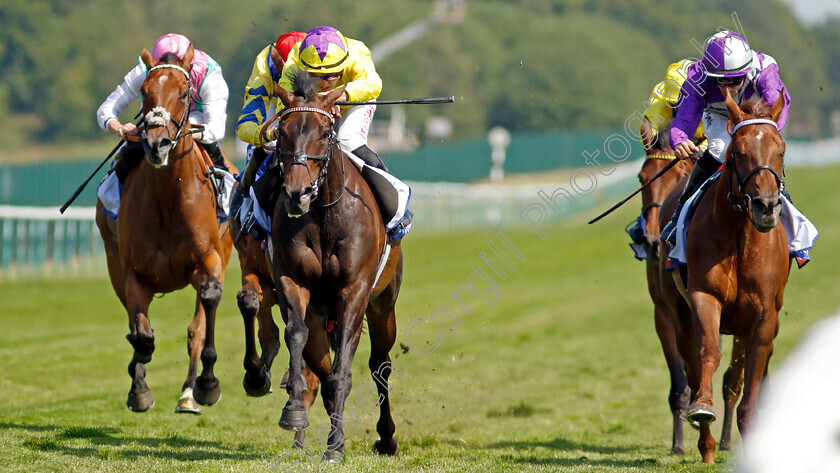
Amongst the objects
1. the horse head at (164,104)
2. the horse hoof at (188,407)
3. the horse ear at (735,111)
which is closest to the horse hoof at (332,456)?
the horse hoof at (188,407)

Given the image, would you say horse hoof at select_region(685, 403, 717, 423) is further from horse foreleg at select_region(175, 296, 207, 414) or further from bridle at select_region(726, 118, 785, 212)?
horse foreleg at select_region(175, 296, 207, 414)

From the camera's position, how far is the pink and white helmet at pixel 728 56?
21.4 feet

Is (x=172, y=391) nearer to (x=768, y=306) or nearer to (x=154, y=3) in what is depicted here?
(x=768, y=306)

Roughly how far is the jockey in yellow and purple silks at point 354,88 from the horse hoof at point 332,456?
142 centimetres

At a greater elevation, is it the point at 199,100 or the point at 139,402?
the point at 199,100

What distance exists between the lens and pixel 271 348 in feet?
24.9

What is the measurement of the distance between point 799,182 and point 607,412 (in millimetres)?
31076

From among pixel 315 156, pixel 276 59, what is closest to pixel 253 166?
pixel 276 59

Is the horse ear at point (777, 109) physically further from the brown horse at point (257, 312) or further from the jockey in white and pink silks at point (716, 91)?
the brown horse at point (257, 312)

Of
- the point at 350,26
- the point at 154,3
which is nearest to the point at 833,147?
the point at 350,26

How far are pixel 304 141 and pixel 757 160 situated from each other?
236 centimetres

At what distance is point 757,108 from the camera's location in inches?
229

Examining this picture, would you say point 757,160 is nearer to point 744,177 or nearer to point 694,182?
point 744,177

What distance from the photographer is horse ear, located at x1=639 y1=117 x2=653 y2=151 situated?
8.48 m
